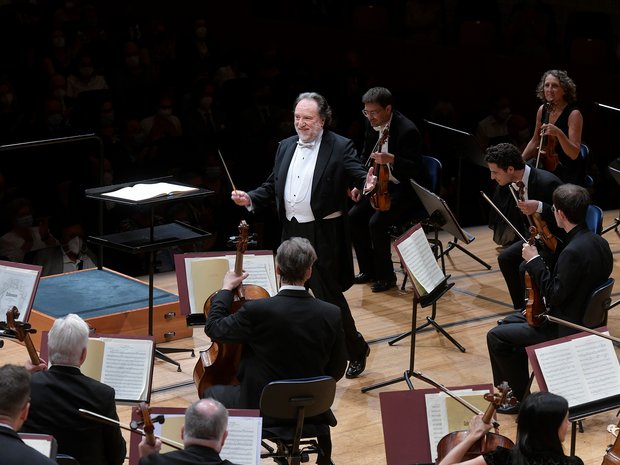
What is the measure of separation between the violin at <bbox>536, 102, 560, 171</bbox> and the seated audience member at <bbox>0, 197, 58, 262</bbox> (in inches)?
134

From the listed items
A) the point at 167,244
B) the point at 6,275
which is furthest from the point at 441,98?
the point at 6,275

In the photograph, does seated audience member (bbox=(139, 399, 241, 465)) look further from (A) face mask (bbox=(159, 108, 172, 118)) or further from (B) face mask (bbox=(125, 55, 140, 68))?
(B) face mask (bbox=(125, 55, 140, 68))

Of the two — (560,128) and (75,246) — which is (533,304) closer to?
(560,128)

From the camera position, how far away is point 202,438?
339 centimetres

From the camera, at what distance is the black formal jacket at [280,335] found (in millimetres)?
4301

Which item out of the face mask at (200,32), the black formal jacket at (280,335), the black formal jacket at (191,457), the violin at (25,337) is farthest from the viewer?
the face mask at (200,32)

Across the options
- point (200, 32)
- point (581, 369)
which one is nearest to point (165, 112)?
point (200, 32)

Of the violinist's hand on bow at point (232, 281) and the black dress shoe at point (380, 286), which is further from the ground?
the violinist's hand on bow at point (232, 281)

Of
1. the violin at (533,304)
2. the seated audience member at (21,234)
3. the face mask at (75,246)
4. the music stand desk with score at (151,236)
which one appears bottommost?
the face mask at (75,246)

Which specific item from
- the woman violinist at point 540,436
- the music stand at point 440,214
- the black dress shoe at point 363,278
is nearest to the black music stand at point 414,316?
the music stand at point 440,214

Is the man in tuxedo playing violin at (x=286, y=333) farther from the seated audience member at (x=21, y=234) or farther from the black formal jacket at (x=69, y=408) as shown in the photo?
the seated audience member at (x=21, y=234)

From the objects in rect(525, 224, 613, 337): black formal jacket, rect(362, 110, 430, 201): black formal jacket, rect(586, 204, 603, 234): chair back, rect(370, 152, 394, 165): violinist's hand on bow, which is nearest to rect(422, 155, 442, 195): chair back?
rect(362, 110, 430, 201): black formal jacket

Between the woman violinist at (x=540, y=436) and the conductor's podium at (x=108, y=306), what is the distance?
3272mm

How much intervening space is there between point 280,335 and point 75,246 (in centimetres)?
358
